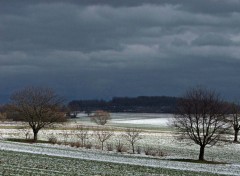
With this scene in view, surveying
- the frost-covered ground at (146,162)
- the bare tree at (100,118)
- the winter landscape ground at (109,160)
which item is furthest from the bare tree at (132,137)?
the bare tree at (100,118)

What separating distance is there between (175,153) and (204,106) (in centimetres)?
928

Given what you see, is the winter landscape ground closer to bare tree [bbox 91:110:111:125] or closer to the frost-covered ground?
the frost-covered ground

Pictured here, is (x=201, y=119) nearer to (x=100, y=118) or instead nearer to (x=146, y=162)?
(x=146, y=162)

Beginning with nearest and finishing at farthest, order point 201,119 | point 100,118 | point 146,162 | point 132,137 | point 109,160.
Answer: point 109,160 → point 146,162 → point 201,119 → point 132,137 → point 100,118

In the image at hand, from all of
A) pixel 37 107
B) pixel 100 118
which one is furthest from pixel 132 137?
pixel 100 118

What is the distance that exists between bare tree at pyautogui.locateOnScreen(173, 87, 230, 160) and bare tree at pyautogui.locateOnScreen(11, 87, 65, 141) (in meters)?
23.3

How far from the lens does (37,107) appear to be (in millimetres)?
72250

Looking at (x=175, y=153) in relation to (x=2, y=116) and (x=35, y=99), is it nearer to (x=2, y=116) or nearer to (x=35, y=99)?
(x=35, y=99)

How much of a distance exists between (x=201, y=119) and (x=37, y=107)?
1161 inches

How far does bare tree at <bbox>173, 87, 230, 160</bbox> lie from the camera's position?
170 ft

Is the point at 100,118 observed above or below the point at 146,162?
above

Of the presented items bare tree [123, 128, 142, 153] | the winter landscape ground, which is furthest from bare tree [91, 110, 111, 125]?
bare tree [123, 128, 142, 153]

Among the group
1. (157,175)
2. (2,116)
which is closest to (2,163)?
(157,175)

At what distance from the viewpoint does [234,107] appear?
91.6 m
